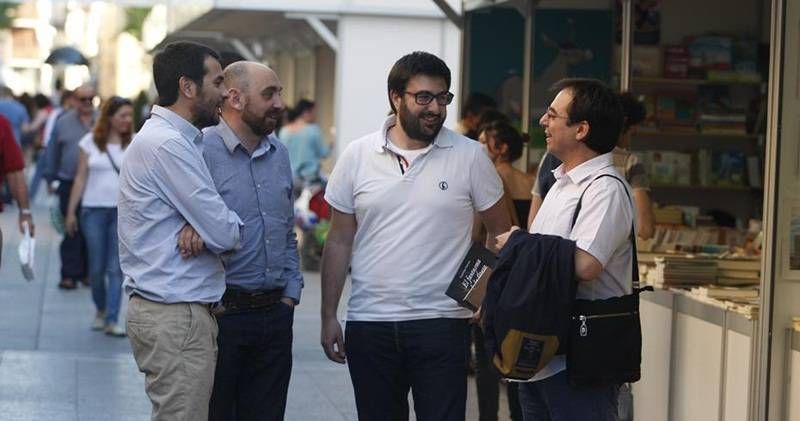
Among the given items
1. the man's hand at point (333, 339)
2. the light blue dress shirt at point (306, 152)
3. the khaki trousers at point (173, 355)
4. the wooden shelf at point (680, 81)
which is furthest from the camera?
the light blue dress shirt at point (306, 152)

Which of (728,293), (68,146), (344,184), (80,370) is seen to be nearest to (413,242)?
(344,184)

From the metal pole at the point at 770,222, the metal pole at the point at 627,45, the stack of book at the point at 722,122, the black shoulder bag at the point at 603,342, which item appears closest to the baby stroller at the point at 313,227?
the stack of book at the point at 722,122

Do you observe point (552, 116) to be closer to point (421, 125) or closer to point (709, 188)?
point (421, 125)

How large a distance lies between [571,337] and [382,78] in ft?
50.4

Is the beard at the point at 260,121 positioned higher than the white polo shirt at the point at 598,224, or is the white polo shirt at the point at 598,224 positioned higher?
the beard at the point at 260,121

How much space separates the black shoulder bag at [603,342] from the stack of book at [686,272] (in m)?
3.47

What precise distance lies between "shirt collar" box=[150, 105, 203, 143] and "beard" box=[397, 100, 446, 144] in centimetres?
82

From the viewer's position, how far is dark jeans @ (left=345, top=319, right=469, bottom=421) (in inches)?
245

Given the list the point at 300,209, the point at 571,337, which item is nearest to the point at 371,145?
the point at 571,337

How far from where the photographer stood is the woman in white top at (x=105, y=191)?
12.8m

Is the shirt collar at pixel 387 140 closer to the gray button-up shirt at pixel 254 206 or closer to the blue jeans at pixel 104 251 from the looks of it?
the gray button-up shirt at pixel 254 206

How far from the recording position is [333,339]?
6438 millimetres

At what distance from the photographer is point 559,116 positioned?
5.55 meters

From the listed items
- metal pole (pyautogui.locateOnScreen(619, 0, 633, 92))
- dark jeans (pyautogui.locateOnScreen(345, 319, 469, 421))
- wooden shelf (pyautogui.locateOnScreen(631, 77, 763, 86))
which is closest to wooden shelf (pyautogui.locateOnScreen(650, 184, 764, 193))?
wooden shelf (pyautogui.locateOnScreen(631, 77, 763, 86))
